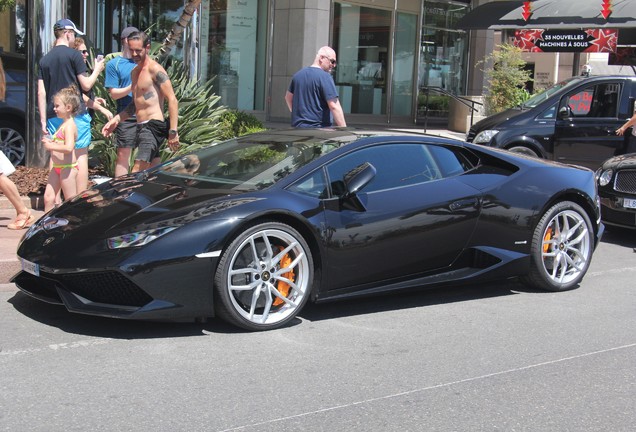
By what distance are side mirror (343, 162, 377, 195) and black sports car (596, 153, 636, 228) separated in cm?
494

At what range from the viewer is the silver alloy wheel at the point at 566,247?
7.20 metres

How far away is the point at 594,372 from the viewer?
520 centimetres

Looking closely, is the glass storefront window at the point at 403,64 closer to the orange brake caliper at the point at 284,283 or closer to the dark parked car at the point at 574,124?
the dark parked car at the point at 574,124

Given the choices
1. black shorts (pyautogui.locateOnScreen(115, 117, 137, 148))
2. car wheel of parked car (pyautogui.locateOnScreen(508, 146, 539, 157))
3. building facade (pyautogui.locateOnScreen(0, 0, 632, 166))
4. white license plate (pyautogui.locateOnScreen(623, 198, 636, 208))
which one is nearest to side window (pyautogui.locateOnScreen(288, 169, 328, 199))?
black shorts (pyautogui.locateOnScreen(115, 117, 137, 148))

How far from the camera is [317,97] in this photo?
29.6ft

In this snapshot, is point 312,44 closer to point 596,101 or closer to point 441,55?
point 441,55

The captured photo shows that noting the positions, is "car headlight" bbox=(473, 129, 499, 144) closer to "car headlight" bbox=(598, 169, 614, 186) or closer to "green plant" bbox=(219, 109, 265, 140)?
"car headlight" bbox=(598, 169, 614, 186)

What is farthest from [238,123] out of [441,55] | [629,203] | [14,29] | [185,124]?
[441,55]

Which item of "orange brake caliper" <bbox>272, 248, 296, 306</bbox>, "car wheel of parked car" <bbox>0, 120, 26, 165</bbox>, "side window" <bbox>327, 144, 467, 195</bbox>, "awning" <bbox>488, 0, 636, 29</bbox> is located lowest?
"orange brake caliper" <bbox>272, 248, 296, 306</bbox>

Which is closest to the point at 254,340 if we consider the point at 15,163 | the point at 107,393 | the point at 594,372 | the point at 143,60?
the point at 107,393

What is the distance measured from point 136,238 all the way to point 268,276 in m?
0.91

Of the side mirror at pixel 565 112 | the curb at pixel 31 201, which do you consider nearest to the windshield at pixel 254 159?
the curb at pixel 31 201

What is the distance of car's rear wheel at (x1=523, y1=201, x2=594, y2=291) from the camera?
23.2ft

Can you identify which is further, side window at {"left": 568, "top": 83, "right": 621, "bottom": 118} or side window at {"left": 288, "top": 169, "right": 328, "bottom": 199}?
side window at {"left": 568, "top": 83, "right": 621, "bottom": 118}
